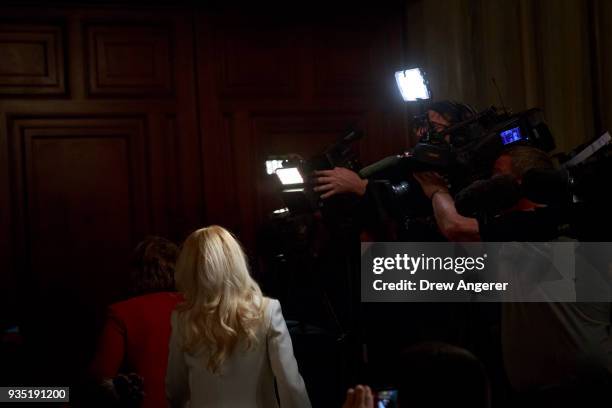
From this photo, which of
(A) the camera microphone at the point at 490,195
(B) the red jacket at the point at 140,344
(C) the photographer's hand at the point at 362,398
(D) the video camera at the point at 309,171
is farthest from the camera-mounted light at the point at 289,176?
(C) the photographer's hand at the point at 362,398

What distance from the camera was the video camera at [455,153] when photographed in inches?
93.3

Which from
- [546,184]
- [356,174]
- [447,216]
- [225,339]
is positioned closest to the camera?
[546,184]

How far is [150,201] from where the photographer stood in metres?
3.88

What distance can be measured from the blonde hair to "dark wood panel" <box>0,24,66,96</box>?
1978 millimetres

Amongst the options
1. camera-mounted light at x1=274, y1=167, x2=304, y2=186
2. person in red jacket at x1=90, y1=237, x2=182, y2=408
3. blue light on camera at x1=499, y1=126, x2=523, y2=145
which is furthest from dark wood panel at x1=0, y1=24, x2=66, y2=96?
blue light on camera at x1=499, y1=126, x2=523, y2=145

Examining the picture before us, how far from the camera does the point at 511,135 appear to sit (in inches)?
93.0

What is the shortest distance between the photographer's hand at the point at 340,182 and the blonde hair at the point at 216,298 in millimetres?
798

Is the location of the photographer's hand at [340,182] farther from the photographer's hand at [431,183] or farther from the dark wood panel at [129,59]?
the dark wood panel at [129,59]

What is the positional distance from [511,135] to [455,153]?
0.69 feet

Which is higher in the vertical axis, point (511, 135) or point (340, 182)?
point (511, 135)

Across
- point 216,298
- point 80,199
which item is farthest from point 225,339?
point 80,199

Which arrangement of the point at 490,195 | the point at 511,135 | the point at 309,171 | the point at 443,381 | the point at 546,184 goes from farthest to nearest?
the point at 309,171 → the point at 511,135 → the point at 490,195 → the point at 546,184 → the point at 443,381

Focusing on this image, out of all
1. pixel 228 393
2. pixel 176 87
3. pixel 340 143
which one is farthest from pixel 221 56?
pixel 228 393

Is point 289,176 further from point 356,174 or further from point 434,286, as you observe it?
point 434,286
